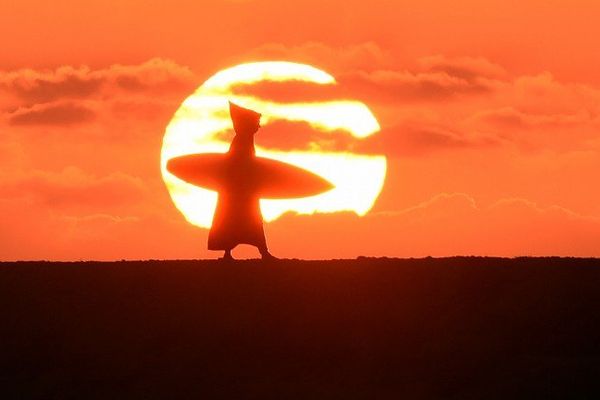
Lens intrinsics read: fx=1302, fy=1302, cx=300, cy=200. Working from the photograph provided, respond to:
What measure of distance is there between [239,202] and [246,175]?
0.60m

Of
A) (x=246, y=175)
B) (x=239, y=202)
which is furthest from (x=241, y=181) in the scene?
(x=239, y=202)

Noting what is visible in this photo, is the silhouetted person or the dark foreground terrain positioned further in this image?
the silhouetted person

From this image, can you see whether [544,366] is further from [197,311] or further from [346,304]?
[197,311]

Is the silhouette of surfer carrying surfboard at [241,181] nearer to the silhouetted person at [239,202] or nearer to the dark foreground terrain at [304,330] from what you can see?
the silhouetted person at [239,202]

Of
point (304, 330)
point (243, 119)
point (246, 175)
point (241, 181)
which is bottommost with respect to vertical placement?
point (304, 330)

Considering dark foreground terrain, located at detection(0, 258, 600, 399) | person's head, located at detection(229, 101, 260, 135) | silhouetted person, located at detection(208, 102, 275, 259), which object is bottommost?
dark foreground terrain, located at detection(0, 258, 600, 399)

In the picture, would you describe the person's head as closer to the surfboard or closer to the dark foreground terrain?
the surfboard

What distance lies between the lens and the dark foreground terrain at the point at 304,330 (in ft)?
69.9

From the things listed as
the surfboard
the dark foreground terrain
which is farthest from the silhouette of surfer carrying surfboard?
the dark foreground terrain

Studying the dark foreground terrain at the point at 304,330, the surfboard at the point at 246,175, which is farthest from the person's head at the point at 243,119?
the dark foreground terrain at the point at 304,330

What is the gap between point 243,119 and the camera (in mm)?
26141

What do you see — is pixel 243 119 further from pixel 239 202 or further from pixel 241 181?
pixel 239 202

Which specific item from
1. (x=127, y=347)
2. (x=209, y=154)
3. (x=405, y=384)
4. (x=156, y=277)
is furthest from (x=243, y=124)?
(x=405, y=384)

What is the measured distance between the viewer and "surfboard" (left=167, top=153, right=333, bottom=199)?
26469mm
